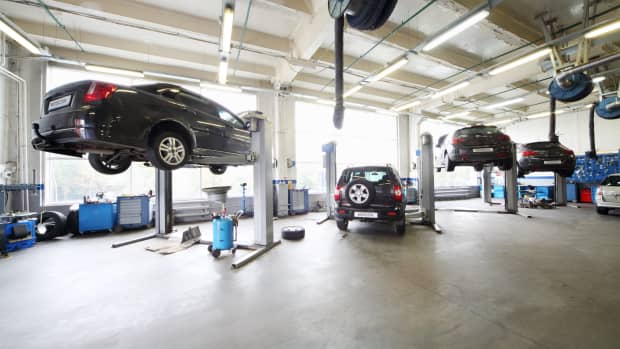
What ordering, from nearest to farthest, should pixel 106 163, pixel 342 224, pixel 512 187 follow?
pixel 106 163 < pixel 342 224 < pixel 512 187

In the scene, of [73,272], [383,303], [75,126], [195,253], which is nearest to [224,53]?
[75,126]

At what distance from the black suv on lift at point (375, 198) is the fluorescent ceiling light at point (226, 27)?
3.67 m

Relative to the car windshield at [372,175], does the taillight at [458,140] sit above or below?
above

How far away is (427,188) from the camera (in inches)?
222

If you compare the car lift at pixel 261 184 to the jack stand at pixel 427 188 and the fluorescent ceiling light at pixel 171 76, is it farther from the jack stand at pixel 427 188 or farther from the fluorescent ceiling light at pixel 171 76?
the fluorescent ceiling light at pixel 171 76

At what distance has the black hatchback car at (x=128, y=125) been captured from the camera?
236 cm

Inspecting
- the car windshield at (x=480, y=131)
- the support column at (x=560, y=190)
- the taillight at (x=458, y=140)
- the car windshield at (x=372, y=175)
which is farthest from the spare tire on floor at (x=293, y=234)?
the support column at (x=560, y=190)

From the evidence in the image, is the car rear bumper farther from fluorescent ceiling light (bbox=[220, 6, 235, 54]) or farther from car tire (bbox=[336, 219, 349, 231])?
fluorescent ceiling light (bbox=[220, 6, 235, 54])

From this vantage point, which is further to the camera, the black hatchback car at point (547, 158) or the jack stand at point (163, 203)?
the black hatchback car at point (547, 158)

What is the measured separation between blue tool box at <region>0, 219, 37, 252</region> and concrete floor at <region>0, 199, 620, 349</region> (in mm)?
374

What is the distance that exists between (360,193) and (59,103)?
429 centimetres

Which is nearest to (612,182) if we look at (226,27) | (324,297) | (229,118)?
(324,297)

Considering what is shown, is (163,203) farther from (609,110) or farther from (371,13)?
(609,110)

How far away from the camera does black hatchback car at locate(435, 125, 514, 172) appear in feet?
17.9
